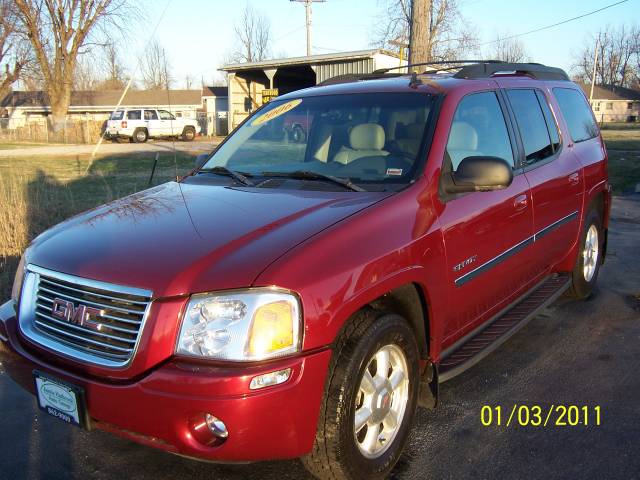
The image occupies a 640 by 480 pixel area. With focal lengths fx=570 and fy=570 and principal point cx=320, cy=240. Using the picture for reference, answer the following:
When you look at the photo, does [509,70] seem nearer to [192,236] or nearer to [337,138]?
[337,138]

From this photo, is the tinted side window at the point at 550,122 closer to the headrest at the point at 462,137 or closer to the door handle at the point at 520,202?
the door handle at the point at 520,202

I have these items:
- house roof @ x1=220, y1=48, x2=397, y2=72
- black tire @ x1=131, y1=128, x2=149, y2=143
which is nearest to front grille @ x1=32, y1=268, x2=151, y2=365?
house roof @ x1=220, y1=48, x2=397, y2=72

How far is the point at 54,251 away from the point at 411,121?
2103 mm

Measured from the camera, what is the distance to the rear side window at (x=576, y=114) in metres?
4.95

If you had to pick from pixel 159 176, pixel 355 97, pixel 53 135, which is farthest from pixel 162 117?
pixel 355 97

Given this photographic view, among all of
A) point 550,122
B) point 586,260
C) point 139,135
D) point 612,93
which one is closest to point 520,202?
point 550,122

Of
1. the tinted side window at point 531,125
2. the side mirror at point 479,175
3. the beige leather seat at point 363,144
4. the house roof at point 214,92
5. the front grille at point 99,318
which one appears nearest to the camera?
the front grille at point 99,318

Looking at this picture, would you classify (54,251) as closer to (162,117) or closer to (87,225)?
(87,225)

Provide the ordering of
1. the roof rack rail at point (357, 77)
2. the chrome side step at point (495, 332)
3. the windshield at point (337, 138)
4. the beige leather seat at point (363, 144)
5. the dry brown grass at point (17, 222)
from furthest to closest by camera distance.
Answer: the dry brown grass at point (17, 222)
the roof rack rail at point (357, 77)
the beige leather seat at point (363, 144)
the windshield at point (337, 138)
the chrome side step at point (495, 332)

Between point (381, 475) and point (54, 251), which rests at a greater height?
point (54, 251)

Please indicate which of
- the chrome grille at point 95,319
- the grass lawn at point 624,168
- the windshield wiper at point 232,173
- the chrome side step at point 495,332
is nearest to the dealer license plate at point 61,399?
the chrome grille at point 95,319

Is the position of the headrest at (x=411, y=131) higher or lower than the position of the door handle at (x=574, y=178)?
higher

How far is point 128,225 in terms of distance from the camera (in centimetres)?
287

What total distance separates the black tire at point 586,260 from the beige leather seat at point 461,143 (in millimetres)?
1963
